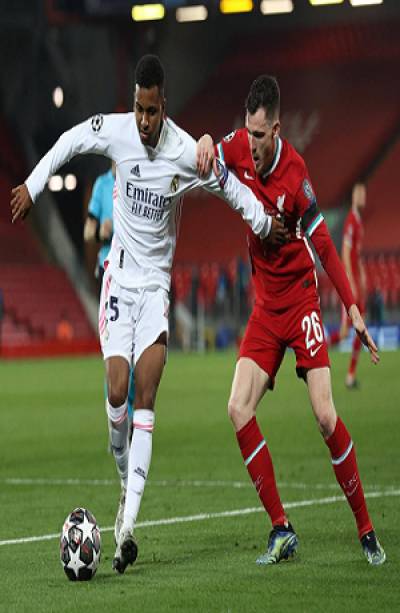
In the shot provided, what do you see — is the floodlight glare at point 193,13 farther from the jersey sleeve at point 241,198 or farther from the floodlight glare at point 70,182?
the jersey sleeve at point 241,198

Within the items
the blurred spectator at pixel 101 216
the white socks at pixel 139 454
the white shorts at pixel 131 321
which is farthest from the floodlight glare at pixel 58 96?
the white socks at pixel 139 454

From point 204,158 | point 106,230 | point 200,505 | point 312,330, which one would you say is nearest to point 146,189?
point 204,158

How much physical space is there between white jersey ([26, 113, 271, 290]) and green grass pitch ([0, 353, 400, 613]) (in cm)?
154

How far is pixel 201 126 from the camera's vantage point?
42250 millimetres

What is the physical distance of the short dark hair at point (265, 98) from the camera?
26.6 ft

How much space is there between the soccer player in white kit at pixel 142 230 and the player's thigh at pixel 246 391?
418 millimetres

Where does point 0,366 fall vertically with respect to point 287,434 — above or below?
below

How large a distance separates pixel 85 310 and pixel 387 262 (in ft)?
24.5

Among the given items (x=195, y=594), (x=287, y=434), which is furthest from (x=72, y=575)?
(x=287, y=434)

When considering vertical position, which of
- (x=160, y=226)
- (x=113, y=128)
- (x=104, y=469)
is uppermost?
(x=113, y=128)

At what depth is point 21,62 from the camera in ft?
128

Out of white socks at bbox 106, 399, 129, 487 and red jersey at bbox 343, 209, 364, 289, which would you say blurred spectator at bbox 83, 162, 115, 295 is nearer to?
white socks at bbox 106, 399, 129, 487

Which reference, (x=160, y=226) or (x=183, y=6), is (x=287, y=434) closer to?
(x=160, y=226)

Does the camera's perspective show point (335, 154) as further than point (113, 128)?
Yes
